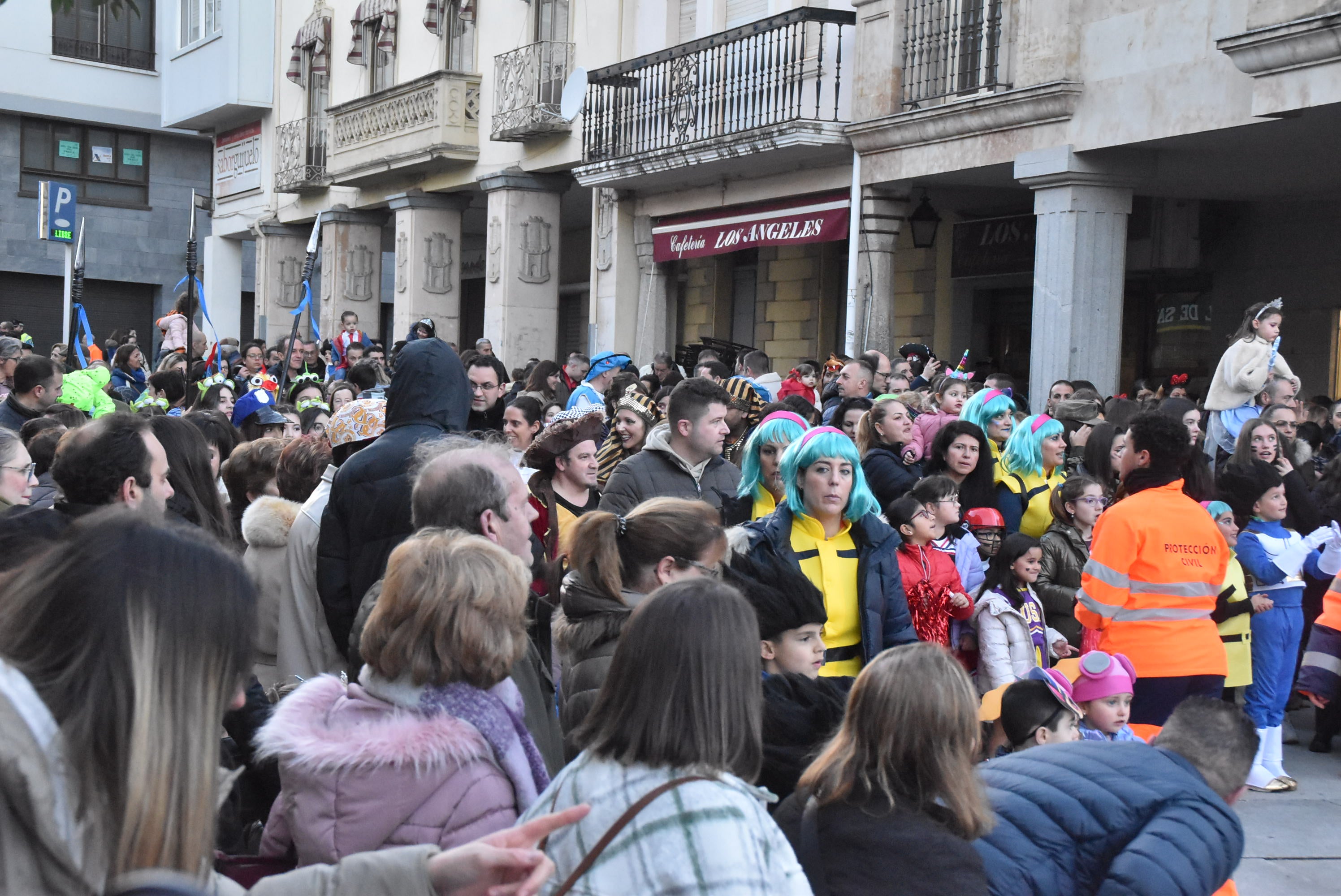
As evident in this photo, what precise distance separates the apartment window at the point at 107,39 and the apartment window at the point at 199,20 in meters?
2.65

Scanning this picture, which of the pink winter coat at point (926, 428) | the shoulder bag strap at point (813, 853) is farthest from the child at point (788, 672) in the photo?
the pink winter coat at point (926, 428)

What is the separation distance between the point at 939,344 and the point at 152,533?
16.7m

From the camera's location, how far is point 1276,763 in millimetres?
7227

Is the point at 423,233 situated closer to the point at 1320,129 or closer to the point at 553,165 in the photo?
the point at 553,165

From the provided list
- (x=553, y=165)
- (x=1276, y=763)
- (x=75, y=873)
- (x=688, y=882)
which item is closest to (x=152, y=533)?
(x=75, y=873)

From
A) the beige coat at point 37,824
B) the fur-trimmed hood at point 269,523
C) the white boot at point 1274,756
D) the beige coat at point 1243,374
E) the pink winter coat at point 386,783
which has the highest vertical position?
the beige coat at point 1243,374

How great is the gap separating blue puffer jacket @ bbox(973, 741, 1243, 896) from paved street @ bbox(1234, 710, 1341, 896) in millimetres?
2835

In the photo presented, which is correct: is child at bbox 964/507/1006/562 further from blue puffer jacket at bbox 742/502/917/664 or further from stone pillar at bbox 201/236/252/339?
stone pillar at bbox 201/236/252/339

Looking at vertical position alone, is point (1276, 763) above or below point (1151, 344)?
below

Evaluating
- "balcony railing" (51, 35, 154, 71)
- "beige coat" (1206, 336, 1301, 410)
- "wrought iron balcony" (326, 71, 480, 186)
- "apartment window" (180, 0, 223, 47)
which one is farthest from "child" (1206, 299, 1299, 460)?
"balcony railing" (51, 35, 154, 71)

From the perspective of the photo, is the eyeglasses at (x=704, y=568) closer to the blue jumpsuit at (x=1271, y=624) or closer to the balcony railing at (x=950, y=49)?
the blue jumpsuit at (x=1271, y=624)

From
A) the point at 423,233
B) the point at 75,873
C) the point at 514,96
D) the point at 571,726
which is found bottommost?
the point at 571,726

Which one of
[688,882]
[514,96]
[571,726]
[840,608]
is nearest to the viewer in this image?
[688,882]

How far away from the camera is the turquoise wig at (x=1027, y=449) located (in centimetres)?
777
